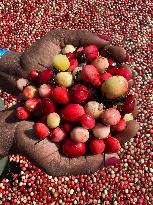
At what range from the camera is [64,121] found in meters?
2.96

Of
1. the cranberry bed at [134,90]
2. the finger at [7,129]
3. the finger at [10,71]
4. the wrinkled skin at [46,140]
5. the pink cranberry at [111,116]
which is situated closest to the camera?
the pink cranberry at [111,116]

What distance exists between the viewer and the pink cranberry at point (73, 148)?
2762mm

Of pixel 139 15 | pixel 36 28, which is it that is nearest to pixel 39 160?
pixel 36 28

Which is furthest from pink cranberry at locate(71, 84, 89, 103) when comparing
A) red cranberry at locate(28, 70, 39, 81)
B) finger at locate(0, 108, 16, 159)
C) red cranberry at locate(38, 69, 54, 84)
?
finger at locate(0, 108, 16, 159)

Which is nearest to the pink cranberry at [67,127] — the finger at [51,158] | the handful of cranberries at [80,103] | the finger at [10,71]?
the handful of cranberries at [80,103]

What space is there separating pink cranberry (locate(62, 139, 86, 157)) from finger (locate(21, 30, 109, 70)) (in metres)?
0.78

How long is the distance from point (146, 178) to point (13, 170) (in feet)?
5.53

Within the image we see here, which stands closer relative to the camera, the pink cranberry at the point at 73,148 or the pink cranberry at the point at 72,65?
A: the pink cranberry at the point at 73,148

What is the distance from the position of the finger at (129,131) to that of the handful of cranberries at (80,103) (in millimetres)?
35

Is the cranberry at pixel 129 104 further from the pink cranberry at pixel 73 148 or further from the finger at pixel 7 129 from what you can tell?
the finger at pixel 7 129

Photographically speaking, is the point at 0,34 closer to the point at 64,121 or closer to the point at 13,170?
the point at 13,170

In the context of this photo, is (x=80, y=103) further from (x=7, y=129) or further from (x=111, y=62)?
(x=7, y=129)

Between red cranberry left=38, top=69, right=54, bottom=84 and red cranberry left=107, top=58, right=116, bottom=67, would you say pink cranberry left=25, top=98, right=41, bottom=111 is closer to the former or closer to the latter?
red cranberry left=38, top=69, right=54, bottom=84

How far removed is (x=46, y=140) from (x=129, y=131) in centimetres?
64
